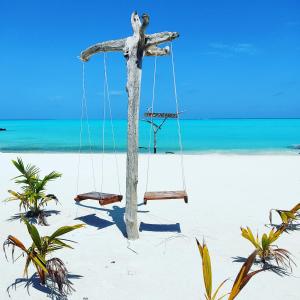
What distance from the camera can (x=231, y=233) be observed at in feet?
21.9

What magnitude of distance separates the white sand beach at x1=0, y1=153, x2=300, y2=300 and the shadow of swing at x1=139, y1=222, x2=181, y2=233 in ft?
0.06

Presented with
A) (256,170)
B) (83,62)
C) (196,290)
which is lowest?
(196,290)

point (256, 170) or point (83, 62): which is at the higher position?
point (83, 62)

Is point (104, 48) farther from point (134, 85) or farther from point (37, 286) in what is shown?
point (37, 286)

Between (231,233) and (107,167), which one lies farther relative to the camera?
(107,167)

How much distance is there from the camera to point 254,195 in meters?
9.80

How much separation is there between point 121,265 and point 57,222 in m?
2.55

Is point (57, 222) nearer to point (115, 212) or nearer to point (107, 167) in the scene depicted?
point (115, 212)

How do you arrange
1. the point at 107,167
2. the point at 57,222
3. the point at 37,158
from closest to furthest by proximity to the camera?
the point at 57,222 → the point at 107,167 → the point at 37,158

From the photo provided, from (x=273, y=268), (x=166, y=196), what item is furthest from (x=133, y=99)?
A: (x=273, y=268)

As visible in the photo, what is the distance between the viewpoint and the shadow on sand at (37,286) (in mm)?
4312

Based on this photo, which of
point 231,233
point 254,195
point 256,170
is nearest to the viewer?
point 231,233

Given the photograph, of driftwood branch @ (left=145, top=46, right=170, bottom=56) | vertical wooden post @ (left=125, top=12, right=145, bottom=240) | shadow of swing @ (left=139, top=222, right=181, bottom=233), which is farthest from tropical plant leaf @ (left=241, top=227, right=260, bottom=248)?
driftwood branch @ (left=145, top=46, right=170, bottom=56)

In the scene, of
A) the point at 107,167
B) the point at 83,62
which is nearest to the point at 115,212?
the point at 83,62
